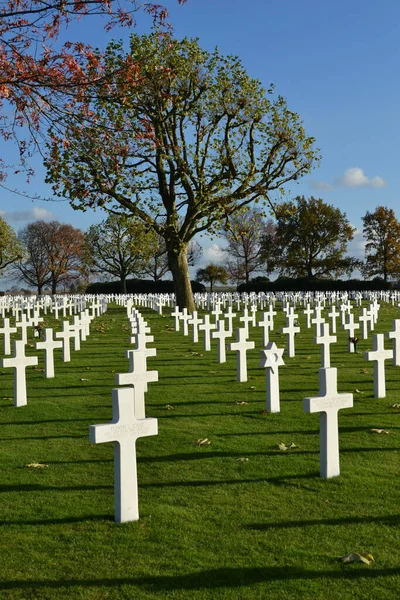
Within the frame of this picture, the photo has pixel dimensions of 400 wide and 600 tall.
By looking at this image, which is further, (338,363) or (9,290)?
(9,290)

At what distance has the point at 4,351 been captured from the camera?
54.5 feet

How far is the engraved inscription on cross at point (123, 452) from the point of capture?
4.79 m

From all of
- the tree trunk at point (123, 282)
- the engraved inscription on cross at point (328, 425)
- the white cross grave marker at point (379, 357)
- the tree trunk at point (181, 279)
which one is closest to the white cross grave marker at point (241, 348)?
the white cross grave marker at point (379, 357)

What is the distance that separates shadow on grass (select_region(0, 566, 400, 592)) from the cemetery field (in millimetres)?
12

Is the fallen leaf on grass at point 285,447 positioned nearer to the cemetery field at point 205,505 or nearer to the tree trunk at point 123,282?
the cemetery field at point 205,505

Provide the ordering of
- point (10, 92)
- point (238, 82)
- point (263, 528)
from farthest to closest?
point (238, 82)
point (10, 92)
point (263, 528)

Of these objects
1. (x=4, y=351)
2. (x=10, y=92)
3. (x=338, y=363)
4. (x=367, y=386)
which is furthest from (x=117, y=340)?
(x=10, y=92)

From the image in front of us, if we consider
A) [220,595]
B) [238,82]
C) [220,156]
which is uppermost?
[238,82]

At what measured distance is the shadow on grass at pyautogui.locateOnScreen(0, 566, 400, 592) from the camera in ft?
12.7

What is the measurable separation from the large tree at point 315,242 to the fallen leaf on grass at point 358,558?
58088 mm

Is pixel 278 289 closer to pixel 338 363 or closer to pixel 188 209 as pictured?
pixel 188 209

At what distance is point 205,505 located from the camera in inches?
204

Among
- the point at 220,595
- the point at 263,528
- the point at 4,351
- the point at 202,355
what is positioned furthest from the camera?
the point at 4,351

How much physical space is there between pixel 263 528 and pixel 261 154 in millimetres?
24427
